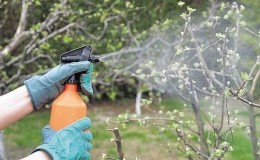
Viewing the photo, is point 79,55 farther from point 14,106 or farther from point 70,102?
point 14,106

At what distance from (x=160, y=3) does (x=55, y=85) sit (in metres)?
5.01

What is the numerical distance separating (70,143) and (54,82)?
0.25 meters

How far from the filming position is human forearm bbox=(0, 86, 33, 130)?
2.04m

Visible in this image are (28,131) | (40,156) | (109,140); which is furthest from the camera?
(28,131)

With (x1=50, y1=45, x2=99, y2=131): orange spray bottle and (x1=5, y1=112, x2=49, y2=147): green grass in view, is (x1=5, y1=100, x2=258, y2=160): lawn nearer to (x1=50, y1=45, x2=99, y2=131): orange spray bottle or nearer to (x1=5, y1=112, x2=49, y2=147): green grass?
(x1=5, y1=112, x2=49, y2=147): green grass

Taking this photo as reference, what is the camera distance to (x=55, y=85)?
2062 mm

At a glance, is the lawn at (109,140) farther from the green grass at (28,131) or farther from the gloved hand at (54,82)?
the gloved hand at (54,82)

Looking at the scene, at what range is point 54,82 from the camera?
2045mm

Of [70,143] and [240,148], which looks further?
[240,148]

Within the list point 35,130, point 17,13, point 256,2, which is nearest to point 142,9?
point 17,13

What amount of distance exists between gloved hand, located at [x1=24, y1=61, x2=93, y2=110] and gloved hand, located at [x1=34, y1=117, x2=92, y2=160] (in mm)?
143

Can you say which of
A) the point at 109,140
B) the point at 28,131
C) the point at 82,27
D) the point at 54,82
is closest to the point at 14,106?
the point at 54,82

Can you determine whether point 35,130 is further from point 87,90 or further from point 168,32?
point 87,90

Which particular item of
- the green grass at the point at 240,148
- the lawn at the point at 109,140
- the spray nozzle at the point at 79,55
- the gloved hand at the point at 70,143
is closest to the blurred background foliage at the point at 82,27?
the lawn at the point at 109,140
